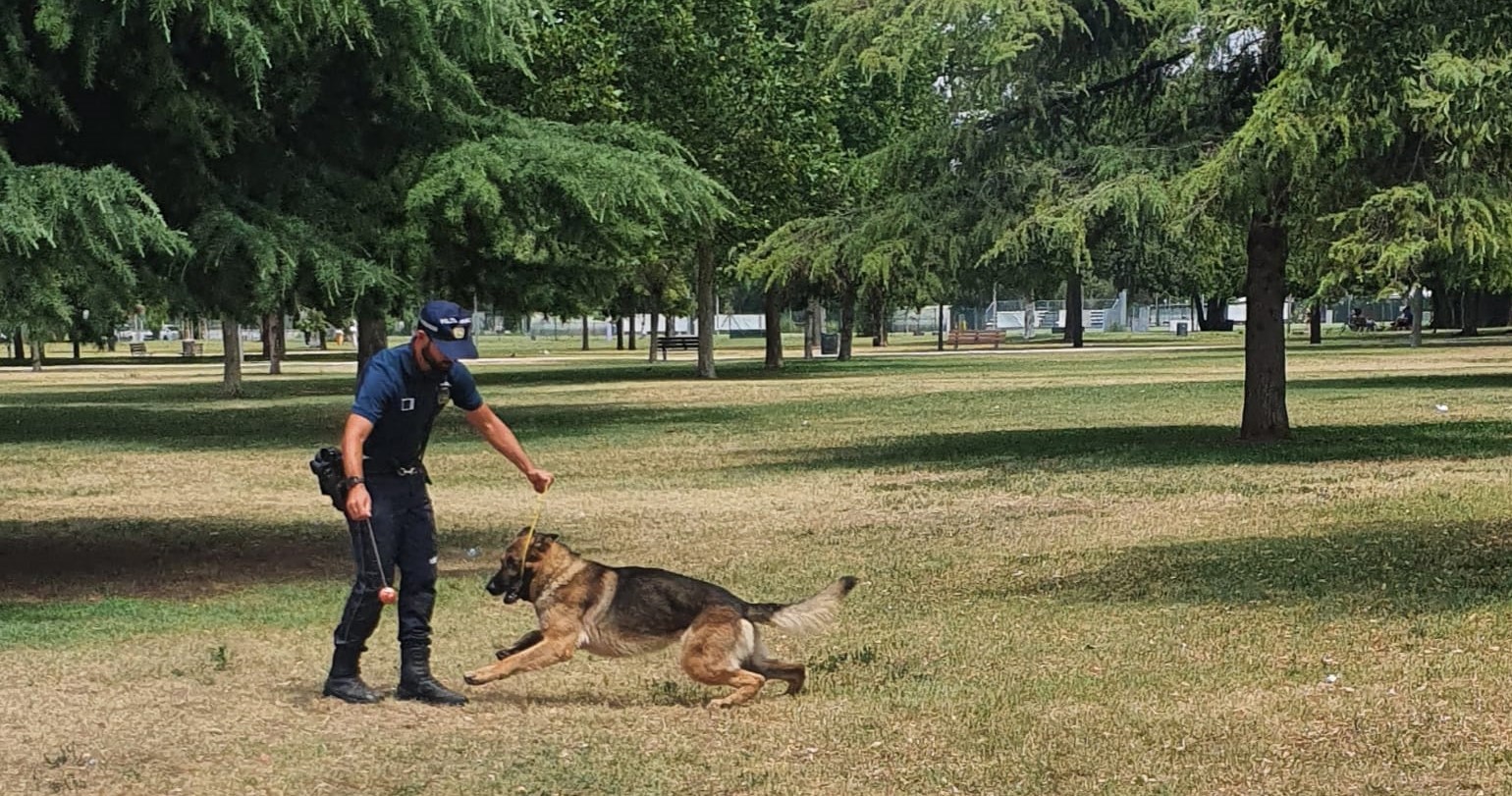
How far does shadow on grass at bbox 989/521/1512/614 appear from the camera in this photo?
1104 cm

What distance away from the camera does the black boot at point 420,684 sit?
8.77 metres

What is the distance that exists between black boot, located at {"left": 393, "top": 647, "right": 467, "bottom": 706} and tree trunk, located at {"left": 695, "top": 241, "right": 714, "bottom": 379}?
118 feet

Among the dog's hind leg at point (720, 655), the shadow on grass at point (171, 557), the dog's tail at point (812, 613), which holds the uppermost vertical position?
the dog's tail at point (812, 613)

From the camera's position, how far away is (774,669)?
8773 mm

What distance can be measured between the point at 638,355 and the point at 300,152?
6362 cm

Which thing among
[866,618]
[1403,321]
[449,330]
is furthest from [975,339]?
[449,330]

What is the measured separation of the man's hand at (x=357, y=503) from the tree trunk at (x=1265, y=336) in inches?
572

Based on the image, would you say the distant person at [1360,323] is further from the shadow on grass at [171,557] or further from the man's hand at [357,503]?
the man's hand at [357,503]

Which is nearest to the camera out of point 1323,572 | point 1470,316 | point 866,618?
point 866,618

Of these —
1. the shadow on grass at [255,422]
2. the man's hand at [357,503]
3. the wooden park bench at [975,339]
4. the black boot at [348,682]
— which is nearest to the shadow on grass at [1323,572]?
the black boot at [348,682]

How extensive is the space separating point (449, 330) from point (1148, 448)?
15.3 metres

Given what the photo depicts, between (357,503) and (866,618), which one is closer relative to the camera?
(357,503)

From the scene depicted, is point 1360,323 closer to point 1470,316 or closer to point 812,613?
point 1470,316

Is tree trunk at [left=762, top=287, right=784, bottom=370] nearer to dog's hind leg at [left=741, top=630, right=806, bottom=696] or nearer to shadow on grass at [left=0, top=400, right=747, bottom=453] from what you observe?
shadow on grass at [left=0, top=400, right=747, bottom=453]
